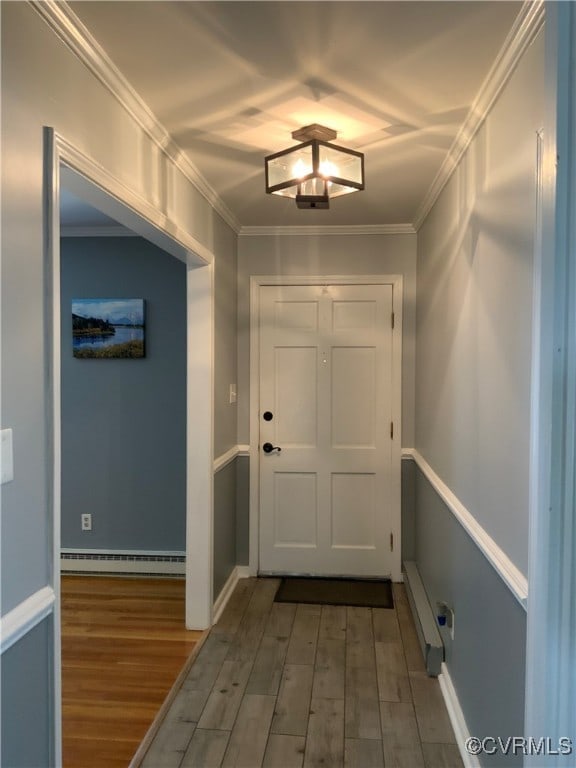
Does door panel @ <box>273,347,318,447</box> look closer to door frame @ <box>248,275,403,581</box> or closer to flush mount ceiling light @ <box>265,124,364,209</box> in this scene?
door frame @ <box>248,275,403,581</box>

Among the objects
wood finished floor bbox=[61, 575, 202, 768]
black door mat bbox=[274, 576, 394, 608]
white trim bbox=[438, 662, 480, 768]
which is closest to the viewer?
white trim bbox=[438, 662, 480, 768]

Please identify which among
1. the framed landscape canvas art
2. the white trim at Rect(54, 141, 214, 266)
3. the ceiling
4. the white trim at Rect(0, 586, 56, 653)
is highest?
the ceiling

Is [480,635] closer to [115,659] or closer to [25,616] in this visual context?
[25,616]

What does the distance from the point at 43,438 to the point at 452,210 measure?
1.99 metres

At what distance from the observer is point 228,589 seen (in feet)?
11.0

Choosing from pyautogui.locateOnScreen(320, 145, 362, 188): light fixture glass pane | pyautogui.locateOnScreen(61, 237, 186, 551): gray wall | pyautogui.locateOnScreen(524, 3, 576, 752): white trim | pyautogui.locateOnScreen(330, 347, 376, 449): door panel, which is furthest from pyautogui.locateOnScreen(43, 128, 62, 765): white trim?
pyautogui.locateOnScreen(330, 347, 376, 449): door panel

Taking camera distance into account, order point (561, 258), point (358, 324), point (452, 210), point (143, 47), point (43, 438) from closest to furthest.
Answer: point (561, 258) → point (43, 438) → point (143, 47) → point (452, 210) → point (358, 324)

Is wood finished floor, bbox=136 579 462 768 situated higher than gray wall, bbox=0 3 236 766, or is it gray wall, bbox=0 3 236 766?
gray wall, bbox=0 3 236 766

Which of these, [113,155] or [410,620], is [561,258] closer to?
[113,155]

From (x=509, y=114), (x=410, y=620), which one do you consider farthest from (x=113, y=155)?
(x=410, y=620)

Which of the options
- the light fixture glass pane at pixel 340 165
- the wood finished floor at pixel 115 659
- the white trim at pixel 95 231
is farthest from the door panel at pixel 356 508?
the white trim at pixel 95 231

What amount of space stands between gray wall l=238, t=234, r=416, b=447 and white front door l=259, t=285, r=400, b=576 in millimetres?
109

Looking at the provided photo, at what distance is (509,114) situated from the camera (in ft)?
5.12

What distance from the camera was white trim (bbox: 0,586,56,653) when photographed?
1168mm
